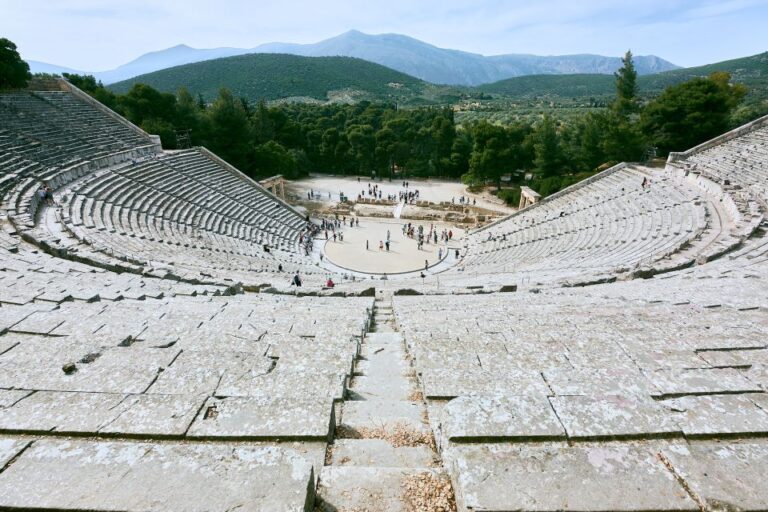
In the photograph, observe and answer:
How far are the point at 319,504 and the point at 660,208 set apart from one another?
22.1 m

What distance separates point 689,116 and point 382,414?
33.5m

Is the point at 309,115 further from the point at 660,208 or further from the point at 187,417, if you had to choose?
the point at 187,417

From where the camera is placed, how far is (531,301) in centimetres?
863

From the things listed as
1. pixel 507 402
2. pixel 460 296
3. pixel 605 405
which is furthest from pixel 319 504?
pixel 460 296

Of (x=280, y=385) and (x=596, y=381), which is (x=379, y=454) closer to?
(x=280, y=385)

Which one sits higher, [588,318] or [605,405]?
[605,405]

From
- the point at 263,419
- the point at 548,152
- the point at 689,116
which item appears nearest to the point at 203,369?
the point at 263,419

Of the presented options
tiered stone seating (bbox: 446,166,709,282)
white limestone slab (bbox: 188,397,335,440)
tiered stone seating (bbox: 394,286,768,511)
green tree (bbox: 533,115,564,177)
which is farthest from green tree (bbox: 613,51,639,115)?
white limestone slab (bbox: 188,397,335,440)

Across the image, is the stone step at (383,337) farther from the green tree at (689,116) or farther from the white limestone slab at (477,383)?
the green tree at (689,116)

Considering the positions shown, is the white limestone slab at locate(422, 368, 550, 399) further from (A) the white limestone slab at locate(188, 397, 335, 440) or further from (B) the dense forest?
(B) the dense forest

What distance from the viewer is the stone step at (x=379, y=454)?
2.91m

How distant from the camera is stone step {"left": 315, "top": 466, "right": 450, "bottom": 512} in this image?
2.29 meters

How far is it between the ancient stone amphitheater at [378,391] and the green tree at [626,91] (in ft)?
101

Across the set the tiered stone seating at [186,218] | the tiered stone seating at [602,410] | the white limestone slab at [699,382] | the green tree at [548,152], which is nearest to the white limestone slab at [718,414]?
→ the tiered stone seating at [602,410]
